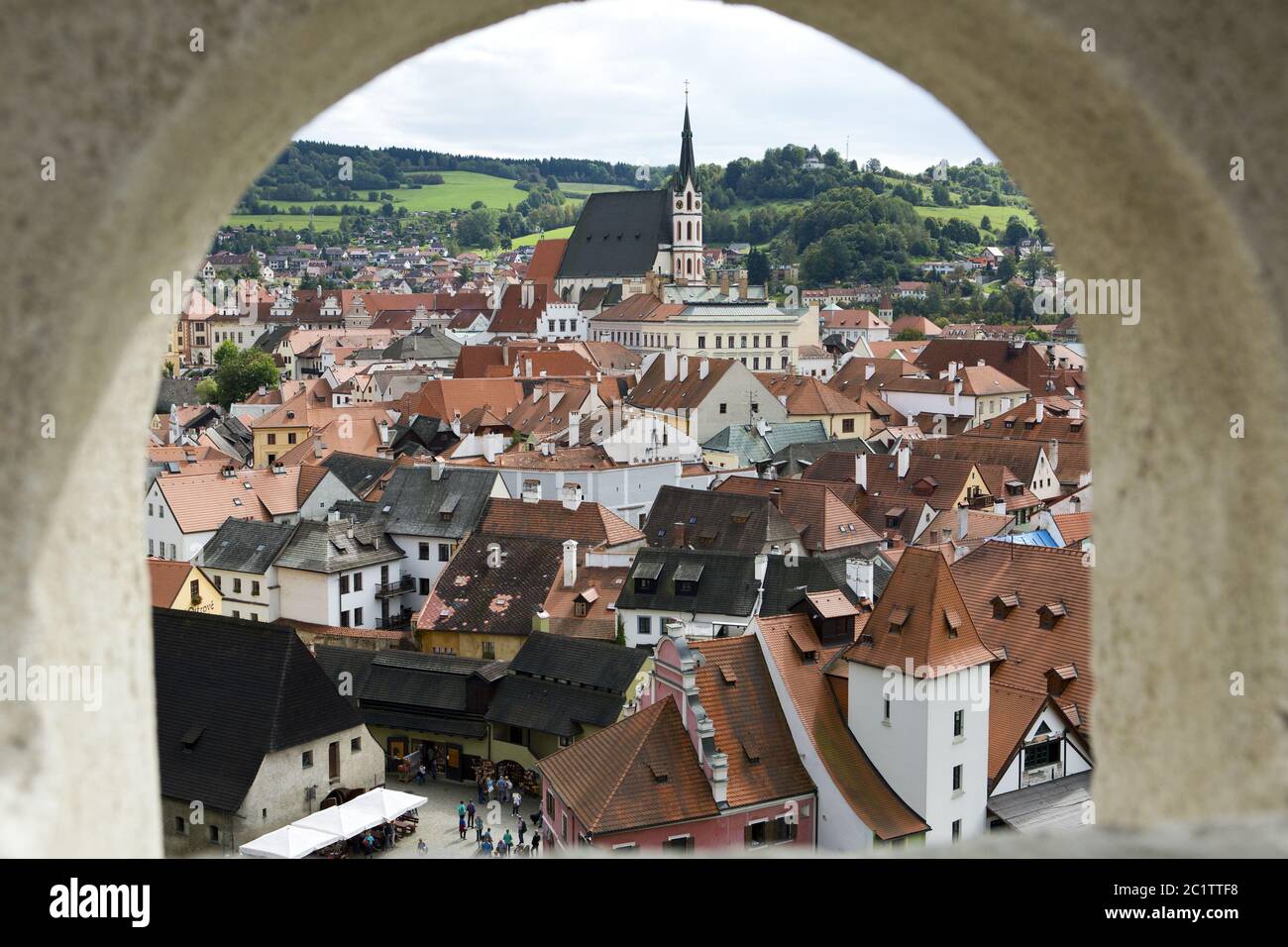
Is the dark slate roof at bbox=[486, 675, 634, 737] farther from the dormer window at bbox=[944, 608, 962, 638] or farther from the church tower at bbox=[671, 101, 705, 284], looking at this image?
the church tower at bbox=[671, 101, 705, 284]

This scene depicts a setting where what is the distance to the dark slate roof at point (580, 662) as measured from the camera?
86.8ft

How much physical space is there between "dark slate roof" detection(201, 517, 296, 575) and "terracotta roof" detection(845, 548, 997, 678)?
1997 centimetres

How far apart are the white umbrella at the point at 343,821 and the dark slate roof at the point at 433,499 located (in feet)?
52.0

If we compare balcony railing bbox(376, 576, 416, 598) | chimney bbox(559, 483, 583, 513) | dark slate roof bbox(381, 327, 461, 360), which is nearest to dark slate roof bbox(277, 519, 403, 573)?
balcony railing bbox(376, 576, 416, 598)

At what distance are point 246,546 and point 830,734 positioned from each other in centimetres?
2129

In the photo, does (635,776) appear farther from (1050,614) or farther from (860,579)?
(860,579)

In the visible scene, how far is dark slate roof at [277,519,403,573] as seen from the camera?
3528cm

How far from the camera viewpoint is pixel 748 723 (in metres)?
20.9

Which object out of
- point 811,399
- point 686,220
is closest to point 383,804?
point 811,399

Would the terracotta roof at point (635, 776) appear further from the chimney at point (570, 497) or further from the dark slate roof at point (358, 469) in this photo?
the dark slate roof at point (358, 469)

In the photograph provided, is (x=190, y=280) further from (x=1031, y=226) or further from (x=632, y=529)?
(x=1031, y=226)

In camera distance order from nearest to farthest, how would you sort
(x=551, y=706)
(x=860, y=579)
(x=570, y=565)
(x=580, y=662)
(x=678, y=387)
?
(x=551, y=706) < (x=580, y=662) < (x=860, y=579) < (x=570, y=565) < (x=678, y=387)

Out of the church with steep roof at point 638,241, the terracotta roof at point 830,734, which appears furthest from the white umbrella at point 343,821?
the church with steep roof at point 638,241

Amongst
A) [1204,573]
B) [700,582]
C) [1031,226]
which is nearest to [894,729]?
[700,582]
